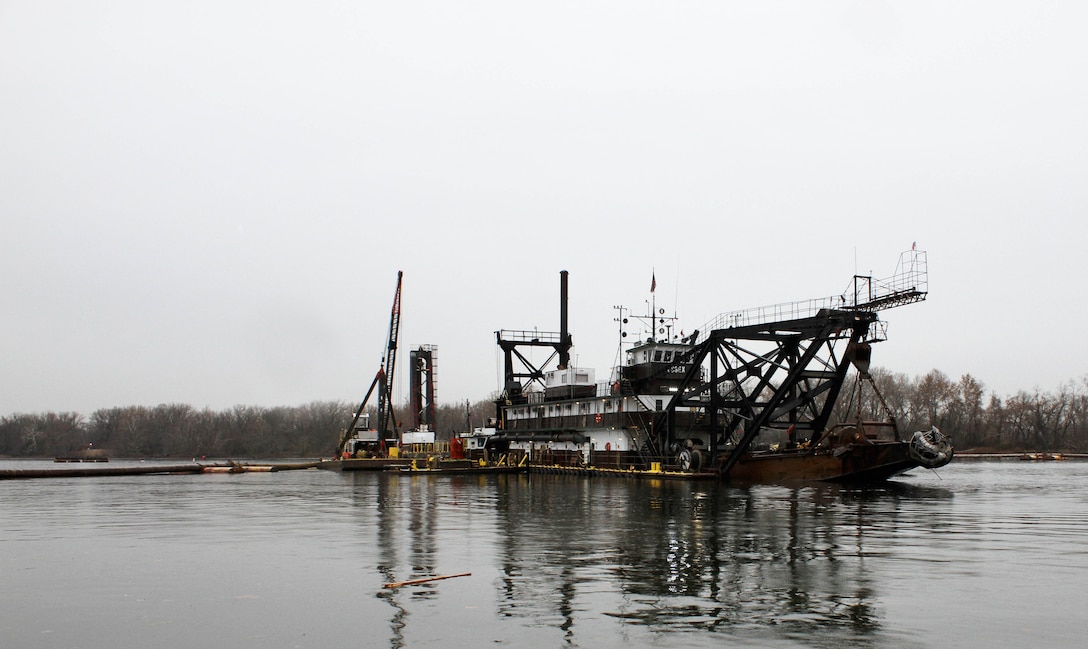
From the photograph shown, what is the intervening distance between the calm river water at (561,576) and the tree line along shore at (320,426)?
10239 centimetres

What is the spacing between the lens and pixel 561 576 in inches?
654

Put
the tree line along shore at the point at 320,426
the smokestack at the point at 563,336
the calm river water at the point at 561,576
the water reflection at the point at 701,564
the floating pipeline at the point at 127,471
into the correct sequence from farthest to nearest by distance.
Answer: the tree line along shore at the point at 320,426
the smokestack at the point at 563,336
the floating pipeline at the point at 127,471
the water reflection at the point at 701,564
the calm river water at the point at 561,576

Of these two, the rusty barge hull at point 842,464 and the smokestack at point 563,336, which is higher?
Answer: the smokestack at point 563,336

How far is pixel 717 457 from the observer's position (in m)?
49.7

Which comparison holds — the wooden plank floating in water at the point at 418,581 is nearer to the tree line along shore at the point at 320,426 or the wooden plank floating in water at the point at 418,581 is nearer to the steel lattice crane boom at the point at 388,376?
the steel lattice crane boom at the point at 388,376

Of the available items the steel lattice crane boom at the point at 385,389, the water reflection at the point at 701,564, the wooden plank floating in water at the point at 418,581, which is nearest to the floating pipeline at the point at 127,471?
the steel lattice crane boom at the point at 385,389

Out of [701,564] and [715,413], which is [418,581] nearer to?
[701,564]

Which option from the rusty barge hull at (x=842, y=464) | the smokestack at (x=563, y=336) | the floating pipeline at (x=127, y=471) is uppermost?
the smokestack at (x=563, y=336)

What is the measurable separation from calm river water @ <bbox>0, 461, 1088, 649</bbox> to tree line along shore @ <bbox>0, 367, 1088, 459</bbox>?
102m

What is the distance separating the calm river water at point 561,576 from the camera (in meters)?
12.0

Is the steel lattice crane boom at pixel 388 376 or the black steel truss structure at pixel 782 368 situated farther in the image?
the steel lattice crane boom at pixel 388 376

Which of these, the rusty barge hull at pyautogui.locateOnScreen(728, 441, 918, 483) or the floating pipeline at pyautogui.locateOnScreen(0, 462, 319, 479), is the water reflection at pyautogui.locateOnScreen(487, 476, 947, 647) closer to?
the rusty barge hull at pyautogui.locateOnScreen(728, 441, 918, 483)

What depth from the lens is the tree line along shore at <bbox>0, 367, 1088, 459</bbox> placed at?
14025cm

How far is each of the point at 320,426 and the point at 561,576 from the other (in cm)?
16817
